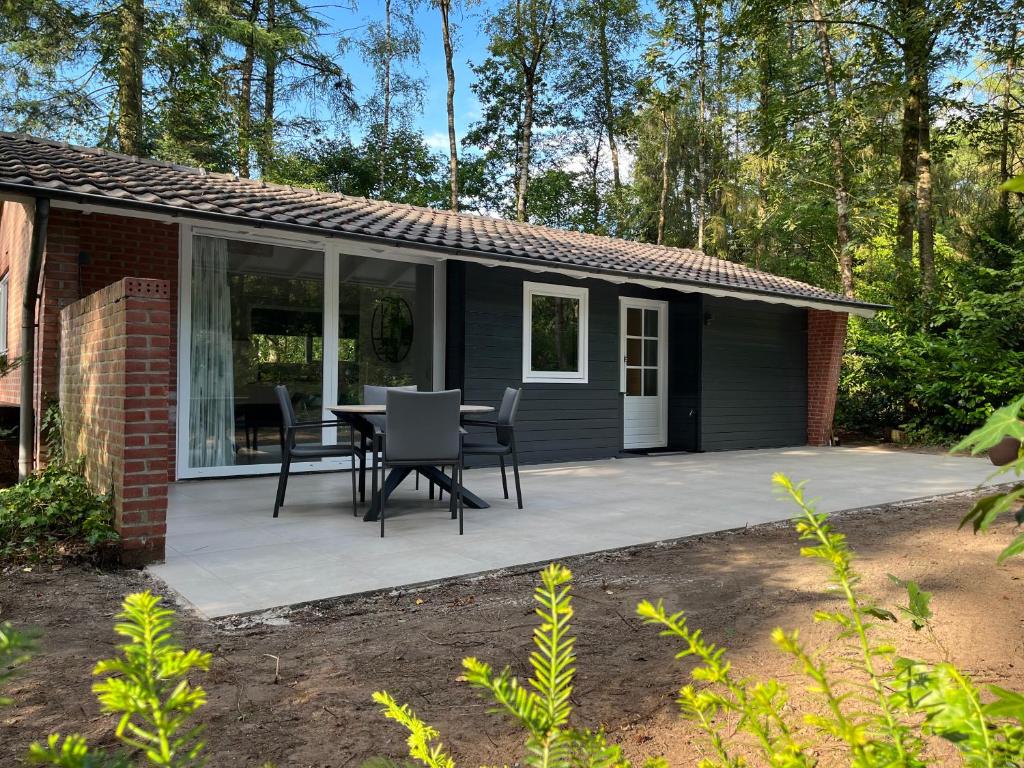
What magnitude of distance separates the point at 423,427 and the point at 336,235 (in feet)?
8.45

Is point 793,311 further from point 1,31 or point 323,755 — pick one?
point 1,31

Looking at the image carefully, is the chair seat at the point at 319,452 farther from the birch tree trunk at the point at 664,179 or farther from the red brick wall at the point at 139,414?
the birch tree trunk at the point at 664,179

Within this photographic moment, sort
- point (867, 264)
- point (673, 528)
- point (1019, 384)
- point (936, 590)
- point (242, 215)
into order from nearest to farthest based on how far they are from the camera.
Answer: point (936, 590) < point (673, 528) < point (242, 215) < point (1019, 384) < point (867, 264)

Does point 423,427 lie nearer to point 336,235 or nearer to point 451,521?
point 451,521

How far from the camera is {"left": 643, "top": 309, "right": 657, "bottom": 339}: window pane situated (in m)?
10.1

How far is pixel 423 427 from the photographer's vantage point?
15.1ft

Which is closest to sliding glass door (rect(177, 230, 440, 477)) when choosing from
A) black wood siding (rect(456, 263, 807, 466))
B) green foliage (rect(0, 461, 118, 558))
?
black wood siding (rect(456, 263, 807, 466))

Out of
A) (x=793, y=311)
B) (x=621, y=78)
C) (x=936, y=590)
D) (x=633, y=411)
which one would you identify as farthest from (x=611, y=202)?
(x=936, y=590)

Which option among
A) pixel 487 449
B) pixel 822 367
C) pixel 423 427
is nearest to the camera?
pixel 423 427

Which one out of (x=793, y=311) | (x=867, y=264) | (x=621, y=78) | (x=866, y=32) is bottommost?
(x=793, y=311)

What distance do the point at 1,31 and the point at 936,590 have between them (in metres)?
16.5

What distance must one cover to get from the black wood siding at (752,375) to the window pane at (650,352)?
27.0 inches

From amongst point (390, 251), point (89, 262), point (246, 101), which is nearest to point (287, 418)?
point (89, 262)

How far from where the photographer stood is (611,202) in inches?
885
